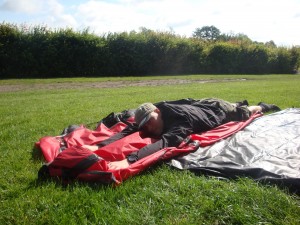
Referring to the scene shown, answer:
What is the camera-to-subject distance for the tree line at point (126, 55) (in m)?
19.5

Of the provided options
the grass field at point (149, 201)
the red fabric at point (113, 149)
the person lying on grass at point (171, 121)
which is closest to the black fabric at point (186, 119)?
the person lying on grass at point (171, 121)

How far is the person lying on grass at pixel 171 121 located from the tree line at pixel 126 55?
56.7 feet

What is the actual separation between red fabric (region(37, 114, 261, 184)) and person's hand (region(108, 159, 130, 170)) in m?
0.10

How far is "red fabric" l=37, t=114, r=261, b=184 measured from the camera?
3.03 m

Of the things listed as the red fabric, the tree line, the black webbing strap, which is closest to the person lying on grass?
the red fabric

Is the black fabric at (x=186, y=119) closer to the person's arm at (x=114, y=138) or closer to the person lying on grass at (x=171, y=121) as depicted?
the person lying on grass at (x=171, y=121)

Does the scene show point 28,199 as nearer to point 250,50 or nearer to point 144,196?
point 144,196

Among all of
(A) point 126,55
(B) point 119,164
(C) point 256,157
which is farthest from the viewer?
(A) point 126,55

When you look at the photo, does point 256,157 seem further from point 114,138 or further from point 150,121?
point 114,138

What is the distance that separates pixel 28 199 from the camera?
110 inches

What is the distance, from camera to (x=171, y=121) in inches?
167

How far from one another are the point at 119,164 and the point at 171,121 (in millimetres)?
1237

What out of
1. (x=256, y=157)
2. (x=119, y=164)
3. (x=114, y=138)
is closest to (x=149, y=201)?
(x=119, y=164)

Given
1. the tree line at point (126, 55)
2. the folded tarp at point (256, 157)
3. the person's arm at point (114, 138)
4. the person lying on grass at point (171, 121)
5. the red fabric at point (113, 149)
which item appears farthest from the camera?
the tree line at point (126, 55)
